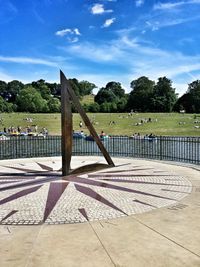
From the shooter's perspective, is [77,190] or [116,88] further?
[116,88]

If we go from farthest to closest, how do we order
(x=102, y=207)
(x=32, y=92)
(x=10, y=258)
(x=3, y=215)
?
(x=32, y=92)
(x=102, y=207)
(x=3, y=215)
(x=10, y=258)

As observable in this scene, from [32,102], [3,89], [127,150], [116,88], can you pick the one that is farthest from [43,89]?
[127,150]

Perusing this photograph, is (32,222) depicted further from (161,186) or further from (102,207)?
(161,186)

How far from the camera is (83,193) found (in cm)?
903

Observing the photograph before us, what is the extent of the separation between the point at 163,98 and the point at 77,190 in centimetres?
8018

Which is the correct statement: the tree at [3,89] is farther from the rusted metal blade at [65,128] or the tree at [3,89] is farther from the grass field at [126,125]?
the rusted metal blade at [65,128]

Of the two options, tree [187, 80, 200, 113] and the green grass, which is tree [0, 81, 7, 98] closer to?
the green grass

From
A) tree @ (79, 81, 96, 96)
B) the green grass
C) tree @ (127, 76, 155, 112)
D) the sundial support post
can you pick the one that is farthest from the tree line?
the sundial support post

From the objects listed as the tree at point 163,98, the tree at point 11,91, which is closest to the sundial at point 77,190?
the tree at point 163,98

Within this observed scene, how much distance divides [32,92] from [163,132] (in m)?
48.8

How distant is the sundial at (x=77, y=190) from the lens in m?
7.17

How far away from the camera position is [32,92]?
87188 mm

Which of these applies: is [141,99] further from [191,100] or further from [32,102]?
[32,102]

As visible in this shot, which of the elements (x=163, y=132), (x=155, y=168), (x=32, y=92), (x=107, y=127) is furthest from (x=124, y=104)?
(x=155, y=168)
